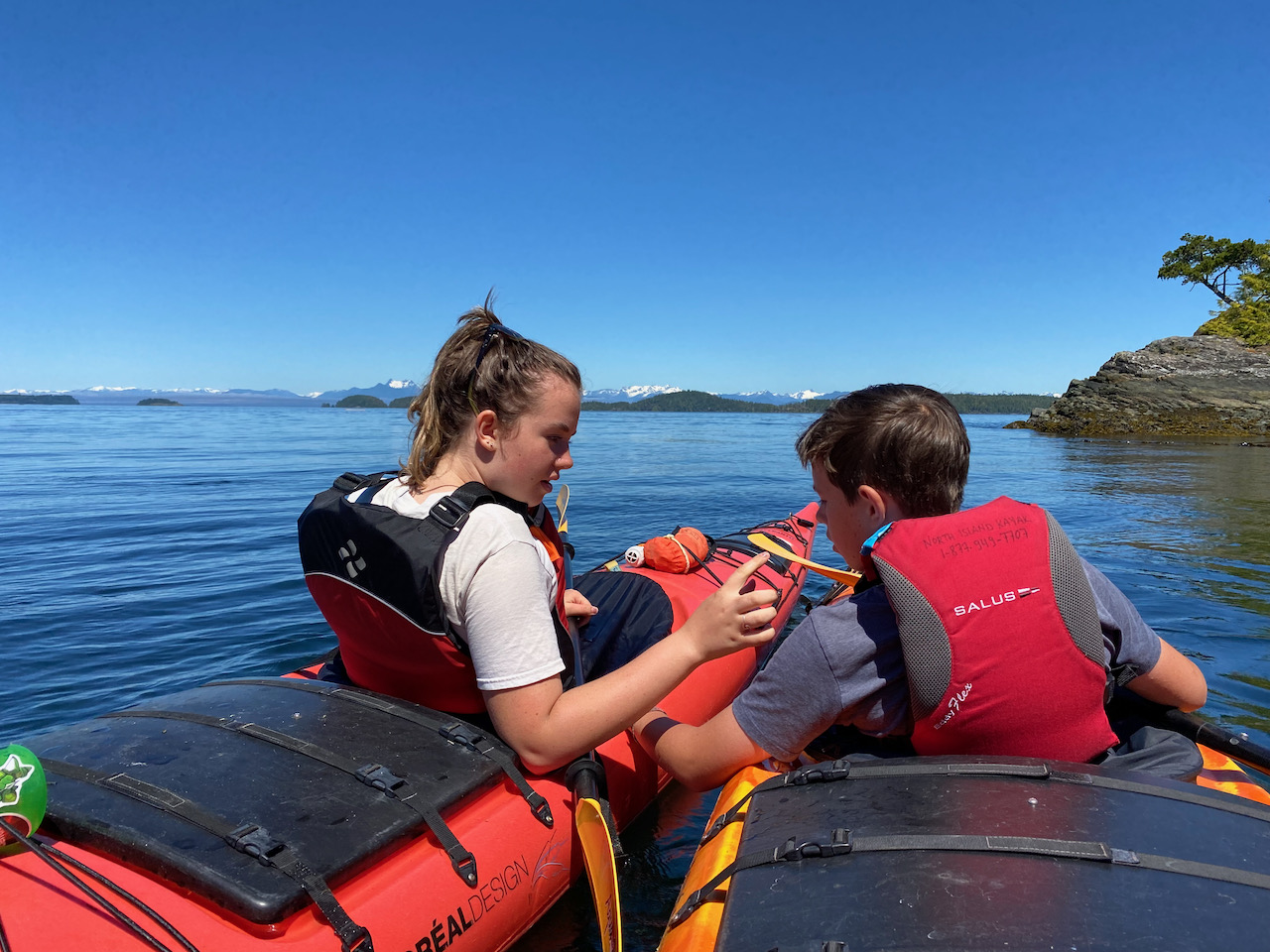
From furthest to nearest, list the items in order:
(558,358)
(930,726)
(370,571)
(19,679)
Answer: (19,679)
(558,358)
(370,571)
(930,726)

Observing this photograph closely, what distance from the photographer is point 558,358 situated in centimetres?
243

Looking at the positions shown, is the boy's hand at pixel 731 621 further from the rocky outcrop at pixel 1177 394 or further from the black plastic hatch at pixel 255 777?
the rocky outcrop at pixel 1177 394

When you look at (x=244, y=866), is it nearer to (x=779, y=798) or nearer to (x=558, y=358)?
(x=779, y=798)

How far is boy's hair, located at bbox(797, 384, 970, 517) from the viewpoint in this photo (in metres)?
2.03

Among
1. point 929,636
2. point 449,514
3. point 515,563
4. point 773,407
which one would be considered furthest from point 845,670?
point 773,407

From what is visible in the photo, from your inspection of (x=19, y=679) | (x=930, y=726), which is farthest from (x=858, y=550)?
(x=19, y=679)

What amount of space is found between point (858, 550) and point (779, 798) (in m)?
0.79

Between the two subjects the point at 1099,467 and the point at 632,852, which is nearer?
the point at 632,852

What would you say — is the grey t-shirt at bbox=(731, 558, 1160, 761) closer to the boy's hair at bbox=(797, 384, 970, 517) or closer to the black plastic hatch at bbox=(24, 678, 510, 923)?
the boy's hair at bbox=(797, 384, 970, 517)

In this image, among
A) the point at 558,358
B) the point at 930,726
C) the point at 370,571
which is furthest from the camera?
the point at 558,358

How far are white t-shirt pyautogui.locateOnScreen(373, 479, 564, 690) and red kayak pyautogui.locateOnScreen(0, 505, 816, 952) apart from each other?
417 mm

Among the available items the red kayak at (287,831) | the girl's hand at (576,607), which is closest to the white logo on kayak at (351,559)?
the red kayak at (287,831)

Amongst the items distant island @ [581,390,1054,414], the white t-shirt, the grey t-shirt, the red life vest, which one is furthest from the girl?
distant island @ [581,390,1054,414]


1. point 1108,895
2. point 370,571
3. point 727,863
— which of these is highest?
point 370,571
